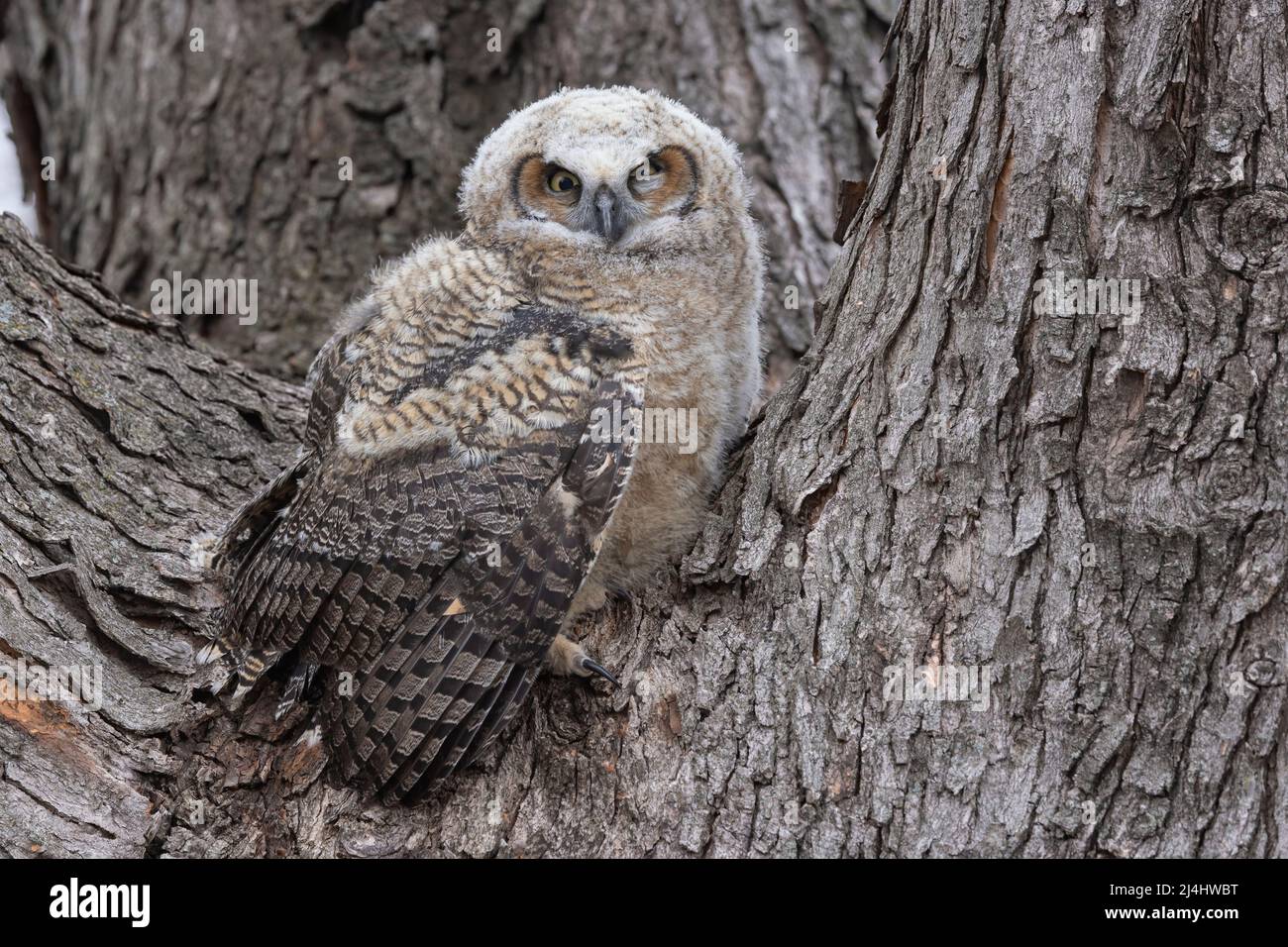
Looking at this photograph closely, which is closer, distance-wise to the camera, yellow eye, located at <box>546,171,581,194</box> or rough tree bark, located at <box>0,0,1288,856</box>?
rough tree bark, located at <box>0,0,1288,856</box>

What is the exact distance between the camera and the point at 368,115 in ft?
18.3

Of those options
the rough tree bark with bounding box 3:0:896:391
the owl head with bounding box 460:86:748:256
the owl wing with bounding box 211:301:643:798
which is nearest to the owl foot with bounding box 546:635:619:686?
the owl wing with bounding box 211:301:643:798

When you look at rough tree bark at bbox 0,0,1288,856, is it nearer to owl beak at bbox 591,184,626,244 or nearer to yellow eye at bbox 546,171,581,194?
owl beak at bbox 591,184,626,244

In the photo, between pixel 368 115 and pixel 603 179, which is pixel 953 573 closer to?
pixel 603 179

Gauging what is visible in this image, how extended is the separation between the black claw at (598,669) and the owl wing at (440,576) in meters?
0.13

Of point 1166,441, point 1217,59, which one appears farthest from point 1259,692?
point 1217,59

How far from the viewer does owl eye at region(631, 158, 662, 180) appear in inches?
162

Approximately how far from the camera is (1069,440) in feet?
9.36

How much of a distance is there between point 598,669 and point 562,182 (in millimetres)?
1698

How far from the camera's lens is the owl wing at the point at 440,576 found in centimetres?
326

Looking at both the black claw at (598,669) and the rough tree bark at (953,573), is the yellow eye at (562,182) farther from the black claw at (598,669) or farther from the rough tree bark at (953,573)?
the black claw at (598,669)

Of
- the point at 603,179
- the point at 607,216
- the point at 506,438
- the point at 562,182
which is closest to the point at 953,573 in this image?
the point at 506,438

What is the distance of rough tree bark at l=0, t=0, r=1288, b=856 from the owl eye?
974mm

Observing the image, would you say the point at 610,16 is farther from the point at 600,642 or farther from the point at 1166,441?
the point at 1166,441
